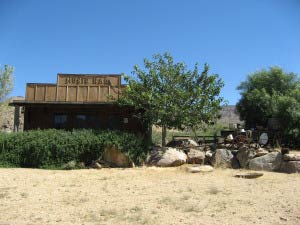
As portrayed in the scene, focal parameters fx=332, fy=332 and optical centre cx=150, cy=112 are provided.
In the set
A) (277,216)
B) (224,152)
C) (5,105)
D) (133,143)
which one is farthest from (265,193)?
(5,105)

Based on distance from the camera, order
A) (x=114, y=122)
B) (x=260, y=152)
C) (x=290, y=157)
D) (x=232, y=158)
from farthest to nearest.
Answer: (x=114, y=122) → (x=232, y=158) → (x=260, y=152) → (x=290, y=157)

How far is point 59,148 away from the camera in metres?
13.7

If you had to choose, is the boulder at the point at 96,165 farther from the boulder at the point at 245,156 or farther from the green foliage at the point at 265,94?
the green foliage at the point at 265,94

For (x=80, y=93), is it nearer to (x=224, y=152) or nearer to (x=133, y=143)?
(x=133, y=143)

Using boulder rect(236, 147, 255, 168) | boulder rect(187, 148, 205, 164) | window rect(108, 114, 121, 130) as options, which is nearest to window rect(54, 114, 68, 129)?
window rect(108, 114, 121, 130)

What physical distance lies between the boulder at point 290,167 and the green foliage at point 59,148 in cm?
562

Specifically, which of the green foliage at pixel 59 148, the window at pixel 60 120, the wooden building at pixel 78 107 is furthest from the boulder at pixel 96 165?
the window at pixel 60 120

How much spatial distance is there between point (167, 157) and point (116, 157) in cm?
215

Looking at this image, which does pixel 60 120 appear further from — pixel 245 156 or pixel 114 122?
pixel 245 156

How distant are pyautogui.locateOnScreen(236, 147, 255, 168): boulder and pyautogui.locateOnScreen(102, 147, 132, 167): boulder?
178 inches

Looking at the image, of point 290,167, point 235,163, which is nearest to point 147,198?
point 235,163

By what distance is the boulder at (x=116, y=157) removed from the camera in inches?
544

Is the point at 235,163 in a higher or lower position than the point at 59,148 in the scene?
lower

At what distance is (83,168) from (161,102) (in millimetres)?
4268
